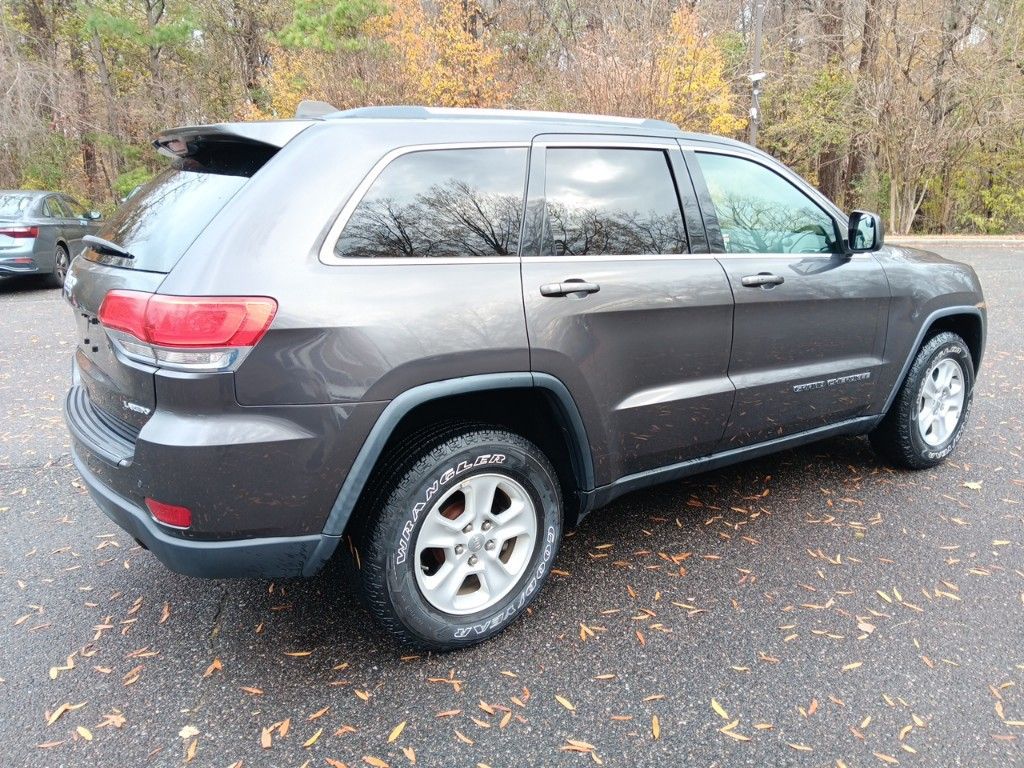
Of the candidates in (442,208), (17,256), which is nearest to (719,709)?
(442,208)

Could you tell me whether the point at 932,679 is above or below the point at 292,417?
below

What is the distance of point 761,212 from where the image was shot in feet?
10.6

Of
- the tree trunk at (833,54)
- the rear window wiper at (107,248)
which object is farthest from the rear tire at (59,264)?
the tree trunk at (833,54)

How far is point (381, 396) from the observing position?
2145 mm

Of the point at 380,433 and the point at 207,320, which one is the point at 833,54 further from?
the point at 207,320

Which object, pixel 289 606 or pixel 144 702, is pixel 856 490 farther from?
pixel 144 702

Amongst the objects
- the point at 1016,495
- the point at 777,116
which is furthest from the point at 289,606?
the point at 777,116

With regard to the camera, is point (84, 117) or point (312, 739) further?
point (84, 117)

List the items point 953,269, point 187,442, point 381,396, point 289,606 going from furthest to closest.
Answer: point 953,269, point 289,606, point 381,396, point 187,442

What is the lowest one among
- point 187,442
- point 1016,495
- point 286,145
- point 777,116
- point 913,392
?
point 1016,495

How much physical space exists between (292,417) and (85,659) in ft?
4.24

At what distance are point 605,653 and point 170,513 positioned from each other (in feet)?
4.98

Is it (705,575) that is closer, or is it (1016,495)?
(705,575)

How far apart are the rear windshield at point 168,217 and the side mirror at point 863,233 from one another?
108 inches
